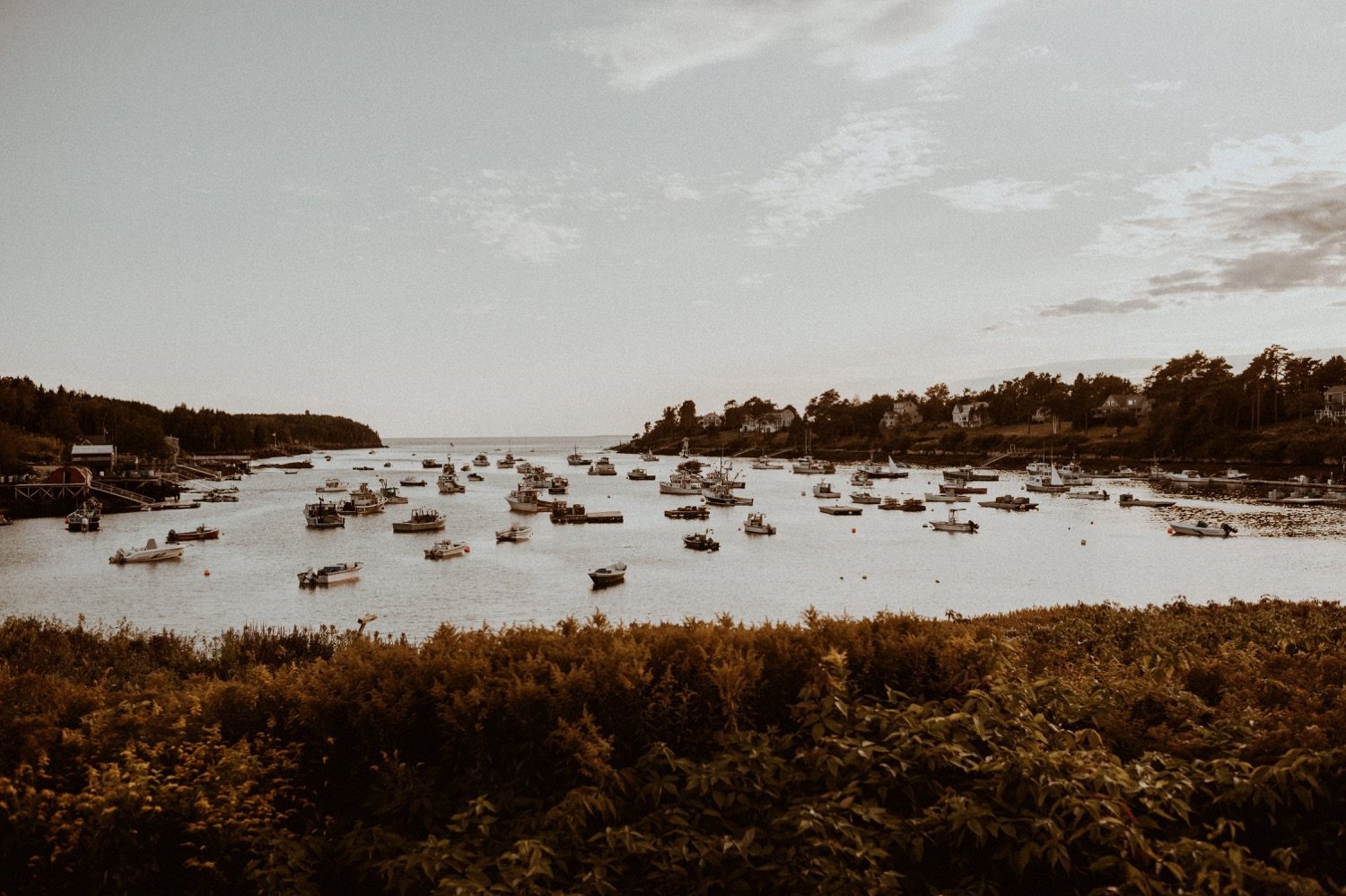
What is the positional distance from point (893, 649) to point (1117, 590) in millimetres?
45933

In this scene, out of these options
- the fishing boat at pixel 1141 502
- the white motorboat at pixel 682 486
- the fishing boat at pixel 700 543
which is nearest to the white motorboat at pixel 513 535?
the fishing boat at pixel 700 543

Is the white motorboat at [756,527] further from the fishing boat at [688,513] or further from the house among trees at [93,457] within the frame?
the house among trees at [93,457]

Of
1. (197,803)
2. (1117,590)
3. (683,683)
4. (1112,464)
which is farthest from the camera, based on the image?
(1112,464)

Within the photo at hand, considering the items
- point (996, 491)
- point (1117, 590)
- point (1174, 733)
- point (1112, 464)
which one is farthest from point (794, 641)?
point (1112, 464)

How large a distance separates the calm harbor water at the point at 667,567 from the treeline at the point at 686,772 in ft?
49.8

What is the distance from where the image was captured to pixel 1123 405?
186 metres

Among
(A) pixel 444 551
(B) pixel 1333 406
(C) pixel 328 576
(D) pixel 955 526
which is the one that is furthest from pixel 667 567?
(B) pixel 1333 406

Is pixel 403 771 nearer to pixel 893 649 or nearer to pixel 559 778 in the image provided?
pixel 559 778

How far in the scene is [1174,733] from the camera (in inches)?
223

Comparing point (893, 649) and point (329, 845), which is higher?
point (893, 649)

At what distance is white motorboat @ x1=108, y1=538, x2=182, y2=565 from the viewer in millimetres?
54544

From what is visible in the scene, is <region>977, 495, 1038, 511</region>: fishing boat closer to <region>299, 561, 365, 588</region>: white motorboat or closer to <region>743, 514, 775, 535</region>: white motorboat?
<region>743, 514, 775, 535</region>: white motorboat

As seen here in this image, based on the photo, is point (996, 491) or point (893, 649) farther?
point (996, 491)

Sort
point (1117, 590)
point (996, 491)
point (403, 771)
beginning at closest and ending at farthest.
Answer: point (403, 771) < point (1117, 590) < point (996, 491)
